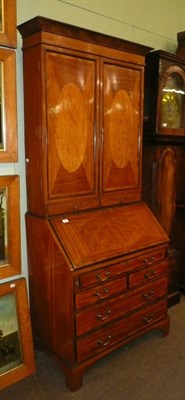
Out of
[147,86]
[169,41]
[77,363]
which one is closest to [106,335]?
[77,363]

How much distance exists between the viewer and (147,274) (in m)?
2.35

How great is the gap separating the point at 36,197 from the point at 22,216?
0.86ft

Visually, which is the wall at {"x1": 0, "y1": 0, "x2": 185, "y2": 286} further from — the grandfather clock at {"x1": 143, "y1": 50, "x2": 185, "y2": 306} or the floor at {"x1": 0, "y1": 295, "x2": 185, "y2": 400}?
the floor at {"x1": 0, "y1": 295, "x2": 185, "y2": 400}

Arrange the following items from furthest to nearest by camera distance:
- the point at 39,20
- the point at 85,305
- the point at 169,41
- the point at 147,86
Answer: the point at 169,41, the point at 147,86, the point at 85,305, the point at 39,20

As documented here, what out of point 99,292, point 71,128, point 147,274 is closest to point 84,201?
point 71,128

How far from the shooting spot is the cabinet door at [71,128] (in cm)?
196

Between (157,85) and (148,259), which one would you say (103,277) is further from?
(157,85)

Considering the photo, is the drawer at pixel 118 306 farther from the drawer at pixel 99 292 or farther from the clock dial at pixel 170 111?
the clock dial at pixel 170 111

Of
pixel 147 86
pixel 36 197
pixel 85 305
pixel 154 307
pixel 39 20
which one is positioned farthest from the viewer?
pixel 147 86

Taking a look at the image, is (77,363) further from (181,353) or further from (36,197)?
(36,197)

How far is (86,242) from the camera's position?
2045mm

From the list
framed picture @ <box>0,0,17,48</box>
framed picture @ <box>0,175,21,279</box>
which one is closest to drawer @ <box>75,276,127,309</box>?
framed picture @ <box>0,175,21,279</box>

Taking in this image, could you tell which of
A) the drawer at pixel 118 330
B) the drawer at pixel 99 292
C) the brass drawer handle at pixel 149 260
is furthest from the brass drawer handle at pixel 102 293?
the brass drawer handle at pixel 149 260

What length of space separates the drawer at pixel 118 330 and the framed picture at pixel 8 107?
122cm
